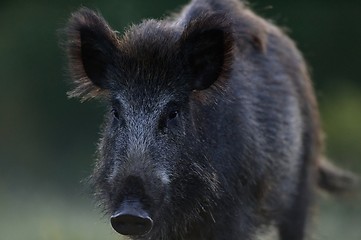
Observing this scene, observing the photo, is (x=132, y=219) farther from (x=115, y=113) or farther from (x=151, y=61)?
(x=151, y=61)

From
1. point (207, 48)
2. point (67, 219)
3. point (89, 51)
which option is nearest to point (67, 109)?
point (67, 219)

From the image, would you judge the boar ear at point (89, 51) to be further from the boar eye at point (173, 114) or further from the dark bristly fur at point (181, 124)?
the boar eye at point (173, 114)

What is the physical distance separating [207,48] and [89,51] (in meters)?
0.66

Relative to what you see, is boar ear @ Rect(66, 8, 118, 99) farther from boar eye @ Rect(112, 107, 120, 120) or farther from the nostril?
the nostril

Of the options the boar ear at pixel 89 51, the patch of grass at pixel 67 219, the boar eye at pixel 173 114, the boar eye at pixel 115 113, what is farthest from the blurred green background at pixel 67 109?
the boar eye at pixel 173 114

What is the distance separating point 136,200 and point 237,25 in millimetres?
2180

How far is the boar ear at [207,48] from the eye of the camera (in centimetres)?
596

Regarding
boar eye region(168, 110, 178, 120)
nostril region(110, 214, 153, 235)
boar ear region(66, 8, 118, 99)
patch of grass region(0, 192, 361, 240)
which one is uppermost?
boar ear region(66, 8, 118, 99)

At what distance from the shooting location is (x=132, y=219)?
17.3ft

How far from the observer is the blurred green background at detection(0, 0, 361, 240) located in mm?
10047

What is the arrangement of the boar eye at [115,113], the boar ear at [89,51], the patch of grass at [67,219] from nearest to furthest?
1. the boar eye at [115,113]
2. the boar ear at [89,51]
3. the patch of grass at [67,219]

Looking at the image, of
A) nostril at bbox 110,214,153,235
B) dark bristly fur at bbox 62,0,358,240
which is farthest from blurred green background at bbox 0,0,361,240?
nostril at bbox 110,214,153,235

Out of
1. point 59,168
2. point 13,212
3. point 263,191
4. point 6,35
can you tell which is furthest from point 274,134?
point 6,35

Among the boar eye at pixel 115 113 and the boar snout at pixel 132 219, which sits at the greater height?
the boar eye at pixel 115 113
